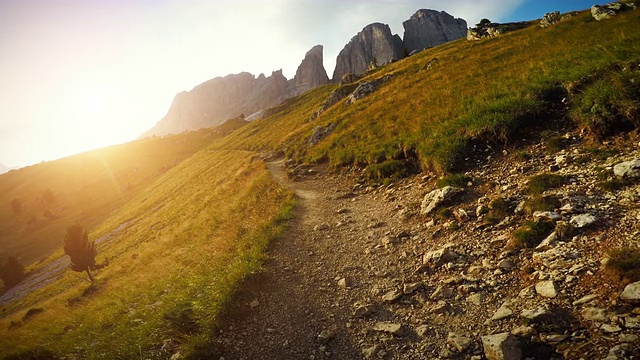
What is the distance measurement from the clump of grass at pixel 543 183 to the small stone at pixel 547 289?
4352 millimetres

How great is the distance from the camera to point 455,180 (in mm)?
13000

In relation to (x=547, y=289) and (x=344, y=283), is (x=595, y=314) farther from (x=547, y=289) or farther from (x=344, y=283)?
(x=344, y=283)

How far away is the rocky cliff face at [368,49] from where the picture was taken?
566ft

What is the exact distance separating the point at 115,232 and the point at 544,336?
5826 cm

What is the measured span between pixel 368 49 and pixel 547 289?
642 ft

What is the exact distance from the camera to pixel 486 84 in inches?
784

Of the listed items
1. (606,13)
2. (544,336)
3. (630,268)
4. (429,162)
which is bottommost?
(544,336)

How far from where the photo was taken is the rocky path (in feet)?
18.6

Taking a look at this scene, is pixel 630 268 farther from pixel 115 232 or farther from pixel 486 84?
pixel 115 232

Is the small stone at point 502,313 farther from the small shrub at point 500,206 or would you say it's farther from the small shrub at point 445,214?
the small shrub at point 445,214

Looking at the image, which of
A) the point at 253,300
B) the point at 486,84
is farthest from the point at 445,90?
the point at 253,300

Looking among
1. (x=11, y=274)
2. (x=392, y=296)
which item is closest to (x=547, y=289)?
(x=392, y=296)

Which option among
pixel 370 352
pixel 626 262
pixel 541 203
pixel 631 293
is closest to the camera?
pixel 631 293

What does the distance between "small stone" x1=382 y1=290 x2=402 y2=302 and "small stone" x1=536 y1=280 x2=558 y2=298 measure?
3.44 metres
